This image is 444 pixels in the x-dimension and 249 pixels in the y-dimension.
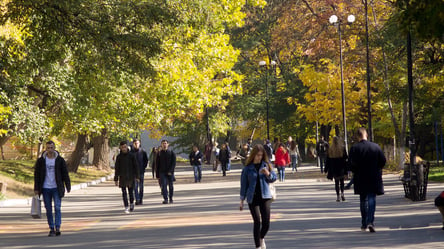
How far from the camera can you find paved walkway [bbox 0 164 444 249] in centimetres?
1377

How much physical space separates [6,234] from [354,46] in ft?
113

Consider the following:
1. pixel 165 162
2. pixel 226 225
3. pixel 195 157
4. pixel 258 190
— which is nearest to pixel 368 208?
pixel 258 190

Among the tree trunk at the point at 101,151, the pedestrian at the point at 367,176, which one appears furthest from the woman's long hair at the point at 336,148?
the tree trunk at the point at 101,151

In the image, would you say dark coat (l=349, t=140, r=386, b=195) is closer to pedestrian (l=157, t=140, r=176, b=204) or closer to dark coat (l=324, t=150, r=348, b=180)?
dark coat (l=324, t=150, r=348, b=180)

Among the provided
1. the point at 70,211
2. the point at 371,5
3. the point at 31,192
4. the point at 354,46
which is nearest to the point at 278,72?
the point at 354,46

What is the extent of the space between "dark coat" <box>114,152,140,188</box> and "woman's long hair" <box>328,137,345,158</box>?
498cm

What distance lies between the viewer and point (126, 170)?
2206 centimetres

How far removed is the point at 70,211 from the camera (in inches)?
943

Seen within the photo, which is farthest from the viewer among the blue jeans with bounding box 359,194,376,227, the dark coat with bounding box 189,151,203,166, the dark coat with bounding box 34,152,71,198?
the dark coat with bounding box 189,151,203,166

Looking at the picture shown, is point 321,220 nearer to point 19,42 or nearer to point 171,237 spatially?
point 171,237

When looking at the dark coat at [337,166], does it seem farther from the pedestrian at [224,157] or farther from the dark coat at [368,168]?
the pedestrian at [224,157]

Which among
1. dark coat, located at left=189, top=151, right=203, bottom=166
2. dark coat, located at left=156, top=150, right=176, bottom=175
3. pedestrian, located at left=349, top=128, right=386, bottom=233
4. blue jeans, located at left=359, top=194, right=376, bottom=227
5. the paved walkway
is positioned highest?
dark coat, located at left=189, top=151, right=203, bottom=166

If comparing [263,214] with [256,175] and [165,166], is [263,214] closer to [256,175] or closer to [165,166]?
[256,175]

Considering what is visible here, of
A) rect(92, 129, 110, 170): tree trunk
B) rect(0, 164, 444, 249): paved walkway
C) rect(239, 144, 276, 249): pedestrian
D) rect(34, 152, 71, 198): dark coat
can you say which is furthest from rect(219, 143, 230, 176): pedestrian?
rect(239, 144, 276, 249): pedestrian
